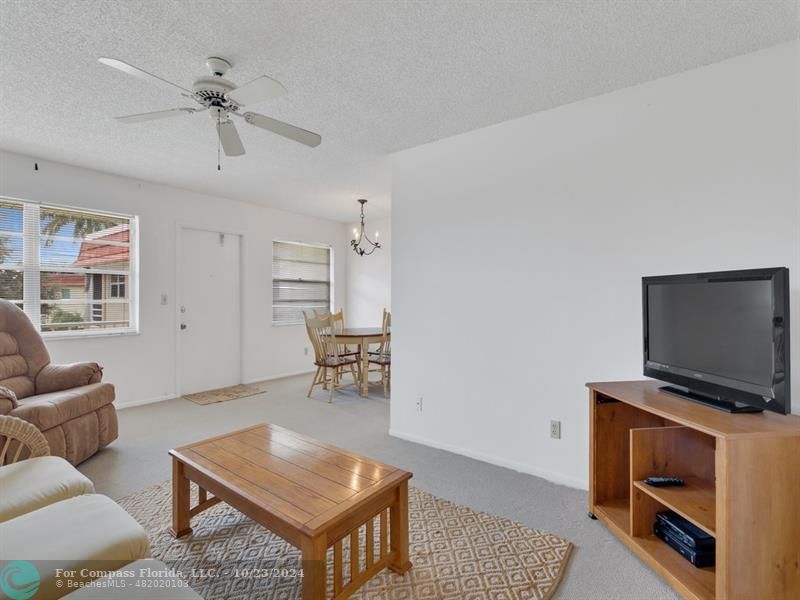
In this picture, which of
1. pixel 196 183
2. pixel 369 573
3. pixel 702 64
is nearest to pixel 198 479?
pixel 369 573

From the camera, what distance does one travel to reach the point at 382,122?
2.73 metres

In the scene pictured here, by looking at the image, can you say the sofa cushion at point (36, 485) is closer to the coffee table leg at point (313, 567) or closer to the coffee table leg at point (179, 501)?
the coffee table leg at point (179, 501)

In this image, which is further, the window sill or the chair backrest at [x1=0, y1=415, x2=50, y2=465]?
the window sill

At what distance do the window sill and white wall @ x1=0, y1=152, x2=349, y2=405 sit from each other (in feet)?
0.13

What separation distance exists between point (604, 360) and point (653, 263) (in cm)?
63

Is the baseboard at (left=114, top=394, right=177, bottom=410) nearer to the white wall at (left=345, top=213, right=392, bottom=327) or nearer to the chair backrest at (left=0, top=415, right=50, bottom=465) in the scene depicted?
the chair backrest at (left=0, top=415, right=50, bottom=465)

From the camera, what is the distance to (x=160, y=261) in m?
4.37

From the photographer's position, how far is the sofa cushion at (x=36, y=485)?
1425mm

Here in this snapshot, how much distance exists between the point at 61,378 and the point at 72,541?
235cm

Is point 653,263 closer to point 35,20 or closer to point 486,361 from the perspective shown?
point 486,361

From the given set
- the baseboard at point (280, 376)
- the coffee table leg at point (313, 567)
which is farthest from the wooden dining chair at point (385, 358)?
the coffee table leg at point (313, 567)

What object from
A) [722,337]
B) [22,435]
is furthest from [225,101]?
[722,337]

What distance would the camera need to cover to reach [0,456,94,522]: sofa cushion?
1425 mm

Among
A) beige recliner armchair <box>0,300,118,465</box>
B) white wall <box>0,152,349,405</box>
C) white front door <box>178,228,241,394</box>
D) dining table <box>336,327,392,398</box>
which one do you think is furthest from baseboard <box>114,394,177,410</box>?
dining table <box>336,327,392,398</box>
